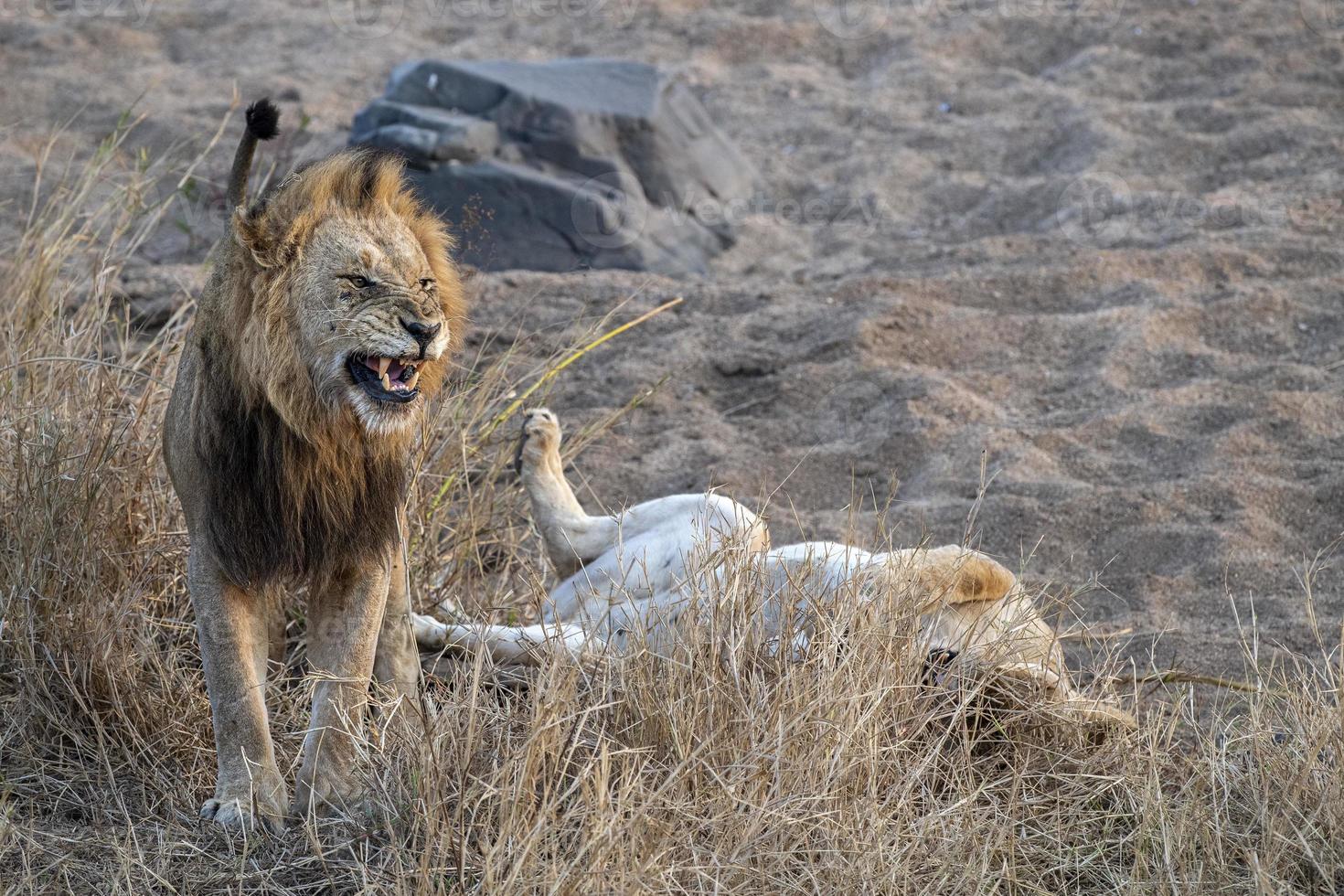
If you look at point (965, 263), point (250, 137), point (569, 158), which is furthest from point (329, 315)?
point (569, 158)

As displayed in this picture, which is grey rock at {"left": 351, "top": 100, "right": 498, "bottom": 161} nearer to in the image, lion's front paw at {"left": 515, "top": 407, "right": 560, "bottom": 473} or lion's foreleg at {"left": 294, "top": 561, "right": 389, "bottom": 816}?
lion's front paw at {"left": 515, "top": 407, "right": 560, "bottom": 473}

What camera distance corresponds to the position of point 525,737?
2.57 meters

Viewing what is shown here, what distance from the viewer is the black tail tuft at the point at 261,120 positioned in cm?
279

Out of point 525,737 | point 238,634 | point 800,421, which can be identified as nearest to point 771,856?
point 525,737

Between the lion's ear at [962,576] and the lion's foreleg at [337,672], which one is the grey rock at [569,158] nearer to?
the lion's ear at [962,576]

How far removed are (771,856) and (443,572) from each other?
1633mm

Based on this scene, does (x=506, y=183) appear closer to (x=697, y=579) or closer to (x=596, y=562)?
(x=596, y=562)

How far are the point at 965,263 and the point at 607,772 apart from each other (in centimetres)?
420

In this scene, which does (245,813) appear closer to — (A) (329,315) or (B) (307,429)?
(B) (307,429)

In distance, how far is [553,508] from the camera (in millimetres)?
3941

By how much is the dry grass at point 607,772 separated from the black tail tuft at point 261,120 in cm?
97

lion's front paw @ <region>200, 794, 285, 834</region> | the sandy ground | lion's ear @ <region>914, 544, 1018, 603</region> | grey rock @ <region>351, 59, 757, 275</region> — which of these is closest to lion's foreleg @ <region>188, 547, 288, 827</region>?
lion's front paw @ <region>200, 794, 285, 834</region>

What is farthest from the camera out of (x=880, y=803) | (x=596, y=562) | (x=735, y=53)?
(x=735, y=53)

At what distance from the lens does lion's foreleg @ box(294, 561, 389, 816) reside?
114 inches
